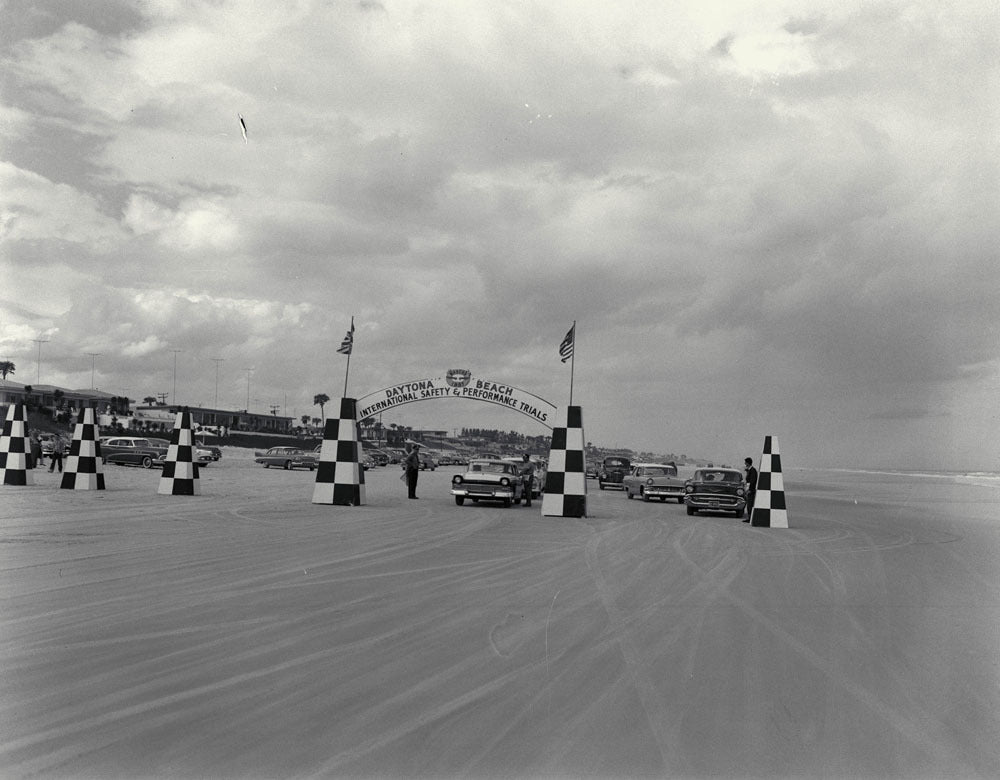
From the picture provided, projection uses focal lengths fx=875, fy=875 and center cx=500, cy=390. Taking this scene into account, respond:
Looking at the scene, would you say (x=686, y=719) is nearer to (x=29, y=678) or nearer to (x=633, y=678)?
(x=633, y=678)

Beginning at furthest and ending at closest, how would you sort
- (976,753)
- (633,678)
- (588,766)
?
(633,678) → (976,753) → (588,766)

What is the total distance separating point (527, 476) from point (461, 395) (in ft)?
10.3

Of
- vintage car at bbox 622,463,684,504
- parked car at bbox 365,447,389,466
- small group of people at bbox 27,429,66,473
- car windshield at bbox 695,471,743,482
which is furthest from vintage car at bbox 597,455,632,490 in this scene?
parked car at bbox 365,447,389,466

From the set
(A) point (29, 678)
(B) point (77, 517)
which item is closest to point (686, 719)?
(A) point (29, 678)

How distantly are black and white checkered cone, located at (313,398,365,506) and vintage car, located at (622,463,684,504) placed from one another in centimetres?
1348

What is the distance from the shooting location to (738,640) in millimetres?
6000

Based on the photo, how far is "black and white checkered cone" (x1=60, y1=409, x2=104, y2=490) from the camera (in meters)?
21.9

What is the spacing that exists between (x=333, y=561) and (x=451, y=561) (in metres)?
1.34

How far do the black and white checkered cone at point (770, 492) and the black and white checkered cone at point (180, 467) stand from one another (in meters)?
13.0

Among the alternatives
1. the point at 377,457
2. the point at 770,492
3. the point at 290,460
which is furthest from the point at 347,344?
the point at 377,457

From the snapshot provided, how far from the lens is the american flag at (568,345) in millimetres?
24703

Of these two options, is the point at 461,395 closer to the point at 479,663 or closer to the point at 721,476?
the point at 721,476

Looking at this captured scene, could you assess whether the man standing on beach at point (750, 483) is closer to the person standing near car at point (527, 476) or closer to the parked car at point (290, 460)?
the person standing near car at point (527, 476)

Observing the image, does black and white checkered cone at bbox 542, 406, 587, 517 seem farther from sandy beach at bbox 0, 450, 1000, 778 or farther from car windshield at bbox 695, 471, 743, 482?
sandy beach at bbox 0, 450, 1000, 778
